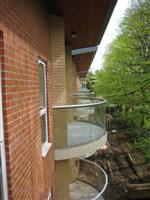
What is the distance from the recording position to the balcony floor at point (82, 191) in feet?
32.0

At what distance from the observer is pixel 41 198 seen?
498 cm

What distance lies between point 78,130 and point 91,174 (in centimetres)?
273

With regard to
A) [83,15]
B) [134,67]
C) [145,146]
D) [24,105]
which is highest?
[83,15]

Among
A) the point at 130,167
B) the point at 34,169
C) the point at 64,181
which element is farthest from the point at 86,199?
the point at 130,167

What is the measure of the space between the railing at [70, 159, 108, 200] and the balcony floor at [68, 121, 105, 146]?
1417mm

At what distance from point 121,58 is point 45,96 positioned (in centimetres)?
1322

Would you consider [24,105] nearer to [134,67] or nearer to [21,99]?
[21,99]

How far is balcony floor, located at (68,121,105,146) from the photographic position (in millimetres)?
7991

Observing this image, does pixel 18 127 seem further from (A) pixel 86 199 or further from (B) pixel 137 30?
(B) pixel 137 30

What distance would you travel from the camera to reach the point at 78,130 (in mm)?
8453

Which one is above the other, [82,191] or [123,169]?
[82,191]

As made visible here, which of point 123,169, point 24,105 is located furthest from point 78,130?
point 123,169

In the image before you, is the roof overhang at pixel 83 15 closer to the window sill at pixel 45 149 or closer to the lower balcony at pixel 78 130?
the lower balcony at pixel 78 130

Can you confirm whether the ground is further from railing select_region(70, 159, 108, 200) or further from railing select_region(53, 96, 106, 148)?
railing select_region(53, 96, 106, 148)
